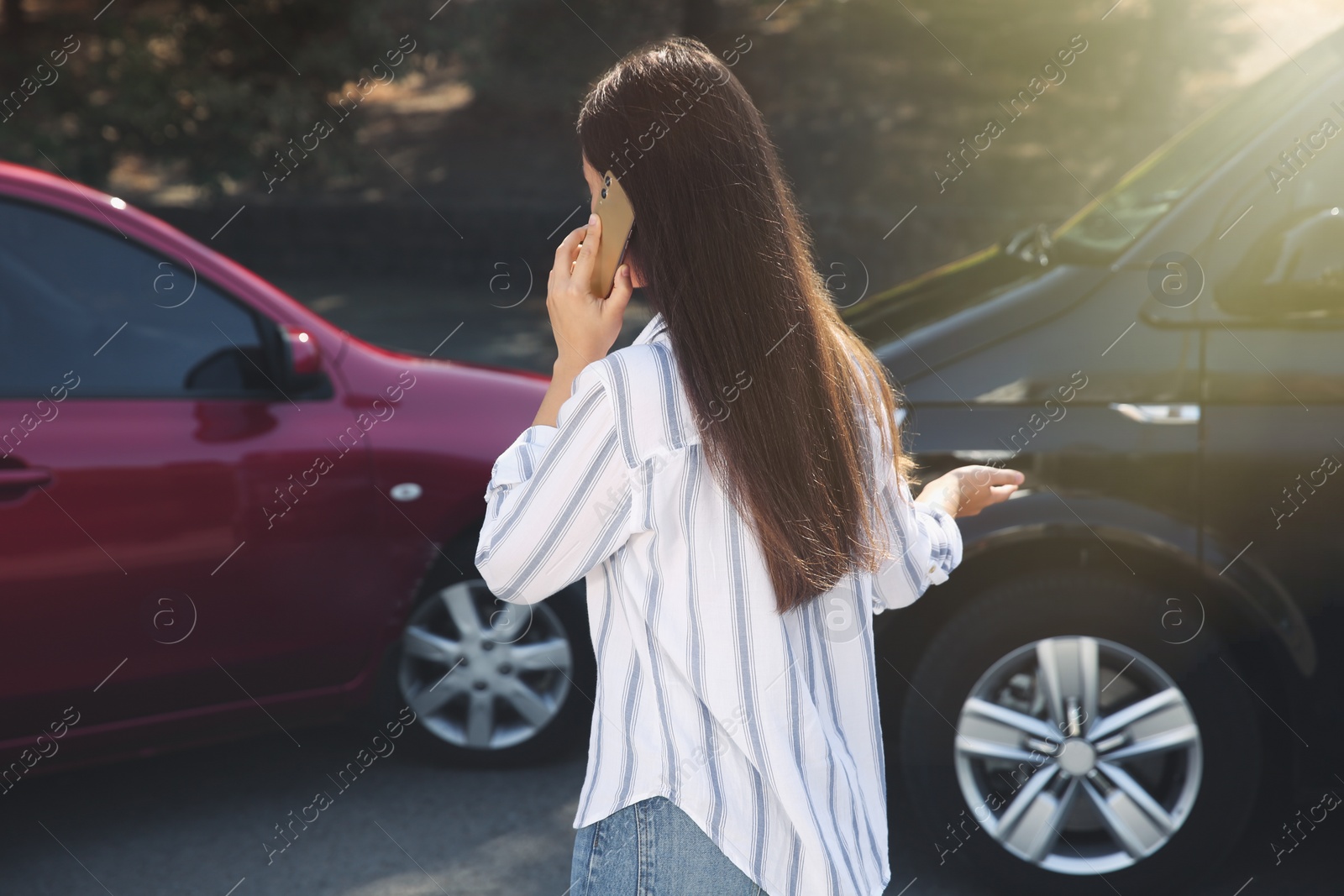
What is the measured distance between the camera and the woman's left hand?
1562 millimetres

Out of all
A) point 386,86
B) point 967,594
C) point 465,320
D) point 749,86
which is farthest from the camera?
point 386,86

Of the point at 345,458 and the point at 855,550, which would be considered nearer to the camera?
the point at 855,550

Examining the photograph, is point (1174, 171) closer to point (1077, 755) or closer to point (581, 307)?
point (1077, 755)

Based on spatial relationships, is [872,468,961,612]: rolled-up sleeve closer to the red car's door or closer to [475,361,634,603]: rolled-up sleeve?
[475,361,634,603]: rolled-up sleeve

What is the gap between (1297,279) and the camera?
288cm

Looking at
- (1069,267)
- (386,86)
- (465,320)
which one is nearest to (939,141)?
(465,320)

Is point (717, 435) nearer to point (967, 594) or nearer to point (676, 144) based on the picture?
point (676, 144)

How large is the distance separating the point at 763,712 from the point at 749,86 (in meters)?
14.5

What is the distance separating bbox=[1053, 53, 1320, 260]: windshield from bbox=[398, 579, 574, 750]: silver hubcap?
178 centimetres

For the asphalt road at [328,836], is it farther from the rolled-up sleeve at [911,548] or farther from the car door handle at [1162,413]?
the rolled-up sleeve at [911,548]

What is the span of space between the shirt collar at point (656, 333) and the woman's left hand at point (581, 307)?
4 centimetres

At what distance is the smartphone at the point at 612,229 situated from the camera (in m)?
1.52

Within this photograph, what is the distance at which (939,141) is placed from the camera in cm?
1407

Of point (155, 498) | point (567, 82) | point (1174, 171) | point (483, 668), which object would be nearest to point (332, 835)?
point (483, 668)
